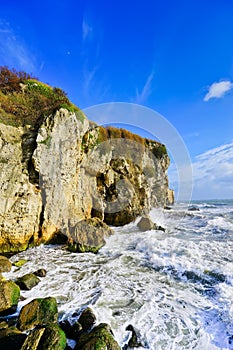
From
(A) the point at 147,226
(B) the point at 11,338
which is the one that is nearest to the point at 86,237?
(A) the point at 147,226

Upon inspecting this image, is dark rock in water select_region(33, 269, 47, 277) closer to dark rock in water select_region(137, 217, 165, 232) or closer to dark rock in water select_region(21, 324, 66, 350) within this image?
dark rock in water select_region(21, 324, 66, 350)

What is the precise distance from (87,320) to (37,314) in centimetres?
132

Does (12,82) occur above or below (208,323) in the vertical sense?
above

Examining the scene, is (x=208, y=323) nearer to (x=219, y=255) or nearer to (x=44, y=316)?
(x=44, y=316)

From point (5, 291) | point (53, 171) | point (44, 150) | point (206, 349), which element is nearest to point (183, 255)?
point (206, 349)

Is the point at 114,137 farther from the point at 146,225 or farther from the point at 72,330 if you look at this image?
the point at 72,330

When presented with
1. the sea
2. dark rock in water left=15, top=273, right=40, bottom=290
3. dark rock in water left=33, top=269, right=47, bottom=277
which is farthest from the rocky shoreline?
dark rock in water left=33, top=269, right=47, bottom=277

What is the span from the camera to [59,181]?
14.3 meters

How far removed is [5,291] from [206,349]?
18.3ft

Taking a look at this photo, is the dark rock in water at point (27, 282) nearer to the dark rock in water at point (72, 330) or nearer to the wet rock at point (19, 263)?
the wet rock at point (19, 263)

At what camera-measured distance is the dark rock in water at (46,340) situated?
4199 mm

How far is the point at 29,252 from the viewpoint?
11.5 metres

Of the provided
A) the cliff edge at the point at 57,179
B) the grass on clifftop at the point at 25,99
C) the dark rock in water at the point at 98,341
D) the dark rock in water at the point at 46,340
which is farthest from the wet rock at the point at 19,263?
the grass on clifftop at the point at 25,99

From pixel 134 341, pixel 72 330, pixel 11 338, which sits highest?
pixel 11 338
